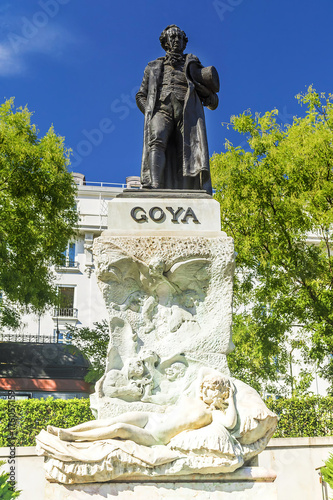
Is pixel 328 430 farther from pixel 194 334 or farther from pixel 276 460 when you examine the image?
pixel 194 334

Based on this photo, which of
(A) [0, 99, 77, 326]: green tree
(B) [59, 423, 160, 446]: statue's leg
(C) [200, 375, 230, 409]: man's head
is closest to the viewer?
(B) [59, 423, 160, 446]: statue's leg

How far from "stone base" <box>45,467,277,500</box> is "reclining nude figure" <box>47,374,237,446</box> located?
377 millimetres

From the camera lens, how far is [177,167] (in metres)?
7.45

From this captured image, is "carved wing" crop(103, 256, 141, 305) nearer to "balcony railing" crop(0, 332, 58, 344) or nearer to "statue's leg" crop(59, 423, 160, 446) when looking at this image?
"statue's leg" crop(59, 423, 160, 446)

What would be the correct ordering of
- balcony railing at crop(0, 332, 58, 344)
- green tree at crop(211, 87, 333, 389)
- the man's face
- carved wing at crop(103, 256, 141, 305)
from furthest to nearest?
balcony railing at crop(0, 332, 58, 344), green tree at crop(211, 87, 333, 389), the man's face, carved wing at crop(103, 256, 141, 305)

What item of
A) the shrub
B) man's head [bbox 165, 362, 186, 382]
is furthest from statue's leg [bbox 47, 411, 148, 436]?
the shrub

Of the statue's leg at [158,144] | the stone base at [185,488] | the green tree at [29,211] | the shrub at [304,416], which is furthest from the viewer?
the green tree at [29,211]

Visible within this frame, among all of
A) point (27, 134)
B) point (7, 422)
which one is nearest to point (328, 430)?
point (7, 422)

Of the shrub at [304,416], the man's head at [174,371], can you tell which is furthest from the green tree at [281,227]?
the man's head at [174,371]

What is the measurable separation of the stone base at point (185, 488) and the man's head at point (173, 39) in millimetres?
5015

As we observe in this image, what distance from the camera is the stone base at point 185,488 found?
5119 millimetres

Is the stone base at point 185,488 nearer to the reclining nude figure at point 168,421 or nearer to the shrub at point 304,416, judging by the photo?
the reclining nude figure at point 168,421

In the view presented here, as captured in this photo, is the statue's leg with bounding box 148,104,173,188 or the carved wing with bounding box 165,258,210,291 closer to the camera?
the carved wing with bounding box 165,258,210,291

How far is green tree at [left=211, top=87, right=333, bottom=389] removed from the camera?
14508 millimetres
